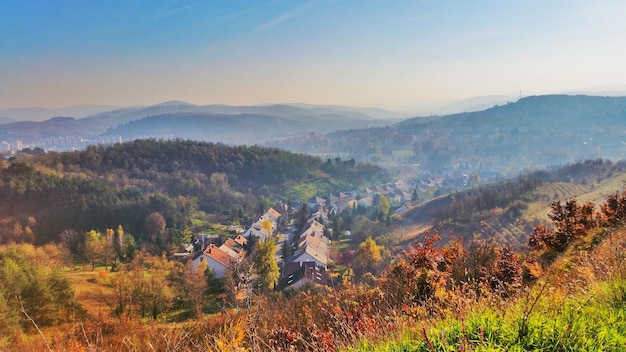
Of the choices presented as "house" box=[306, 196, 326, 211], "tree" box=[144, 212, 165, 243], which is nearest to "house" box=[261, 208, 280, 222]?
"house" box=[306, 196, 326, 211]

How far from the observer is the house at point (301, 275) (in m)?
24.9

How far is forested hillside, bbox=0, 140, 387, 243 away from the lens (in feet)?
154

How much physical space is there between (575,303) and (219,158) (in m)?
87.8

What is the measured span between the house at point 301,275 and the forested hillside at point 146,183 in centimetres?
2274

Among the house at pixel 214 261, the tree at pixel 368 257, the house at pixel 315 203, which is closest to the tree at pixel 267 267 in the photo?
the house at pixel 214 261

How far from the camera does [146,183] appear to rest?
71000mm

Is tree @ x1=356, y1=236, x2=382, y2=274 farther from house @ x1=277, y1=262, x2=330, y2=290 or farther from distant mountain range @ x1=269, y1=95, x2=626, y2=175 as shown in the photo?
distant mountain range @ x1=269, y1=95, x2=626, y2=175

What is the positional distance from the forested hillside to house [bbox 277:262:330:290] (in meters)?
22.7

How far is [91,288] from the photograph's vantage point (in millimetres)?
22766

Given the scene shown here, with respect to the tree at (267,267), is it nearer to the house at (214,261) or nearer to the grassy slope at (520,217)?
the house at (214,261)

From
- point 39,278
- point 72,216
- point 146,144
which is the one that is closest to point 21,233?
point 72,216

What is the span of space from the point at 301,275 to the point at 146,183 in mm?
54305

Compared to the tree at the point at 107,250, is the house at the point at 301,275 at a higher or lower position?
lower

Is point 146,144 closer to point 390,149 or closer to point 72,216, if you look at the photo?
point 72,216
